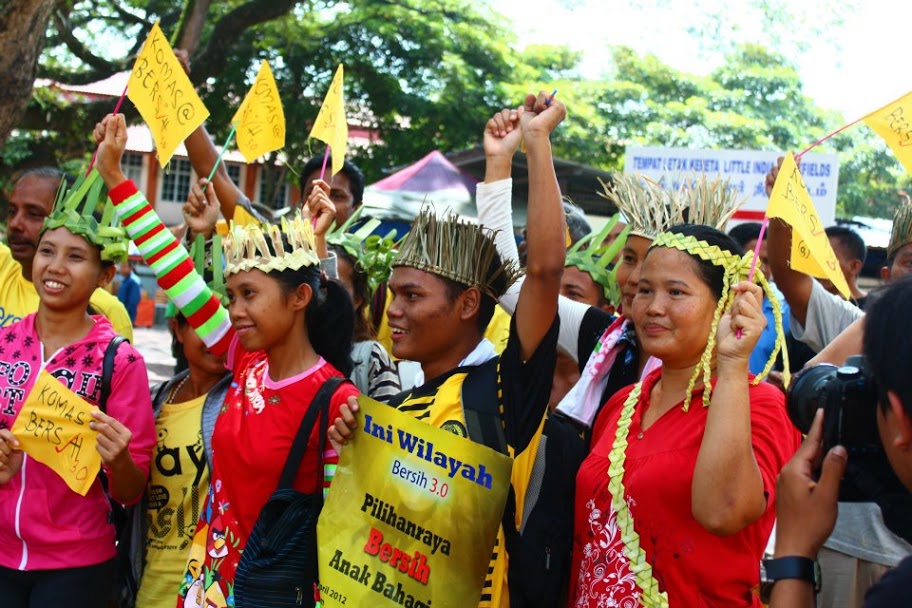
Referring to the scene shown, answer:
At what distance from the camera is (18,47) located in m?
6.55

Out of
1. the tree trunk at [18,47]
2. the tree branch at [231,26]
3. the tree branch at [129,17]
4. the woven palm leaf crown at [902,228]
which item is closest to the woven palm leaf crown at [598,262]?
the woven palm leaf crown at [902,228]

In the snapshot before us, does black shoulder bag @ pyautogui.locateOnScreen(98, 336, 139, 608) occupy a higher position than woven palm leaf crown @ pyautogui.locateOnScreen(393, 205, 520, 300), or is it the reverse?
woven palm leaf crown @ pyautogui.locateOnScreen(393, 205, 520, 300)

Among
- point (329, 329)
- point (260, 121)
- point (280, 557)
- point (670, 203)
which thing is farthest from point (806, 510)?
point (260, 121)

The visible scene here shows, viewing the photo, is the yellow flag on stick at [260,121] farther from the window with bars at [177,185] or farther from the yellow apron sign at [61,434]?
the window with bars at [177,185]

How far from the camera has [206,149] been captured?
4.51 metres

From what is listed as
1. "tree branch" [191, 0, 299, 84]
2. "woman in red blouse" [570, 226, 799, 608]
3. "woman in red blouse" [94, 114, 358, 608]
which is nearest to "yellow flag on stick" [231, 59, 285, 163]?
"woman in red blouse" [94, 114, 358, 608]

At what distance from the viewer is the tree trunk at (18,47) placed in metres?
6.46

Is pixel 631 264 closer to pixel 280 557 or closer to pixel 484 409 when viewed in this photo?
pixel 484 409

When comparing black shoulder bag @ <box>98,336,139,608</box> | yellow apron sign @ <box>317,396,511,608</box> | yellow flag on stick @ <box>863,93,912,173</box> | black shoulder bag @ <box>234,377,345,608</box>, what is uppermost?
yellow flag on stick @ <box>863,93,912,173</box>

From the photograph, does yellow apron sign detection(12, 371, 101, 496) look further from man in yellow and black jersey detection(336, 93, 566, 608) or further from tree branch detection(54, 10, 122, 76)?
tree branch detection(54, 10, 122, 76)

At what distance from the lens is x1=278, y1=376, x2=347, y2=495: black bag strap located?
309 centimetres

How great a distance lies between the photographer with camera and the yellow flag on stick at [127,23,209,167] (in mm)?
2603

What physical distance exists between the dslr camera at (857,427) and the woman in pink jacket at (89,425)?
2.40 m

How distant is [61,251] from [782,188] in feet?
8.64
